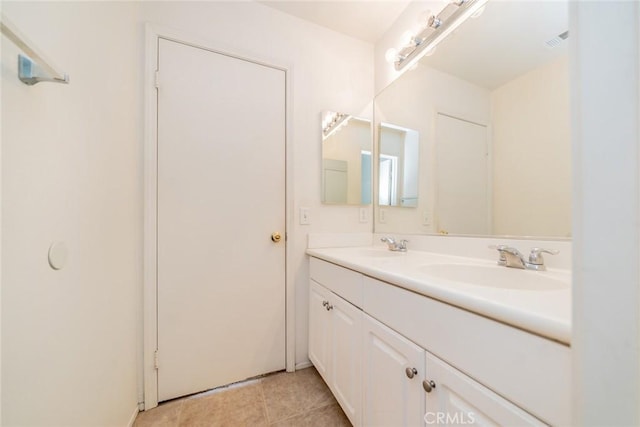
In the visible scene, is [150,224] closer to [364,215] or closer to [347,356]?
[347,356]

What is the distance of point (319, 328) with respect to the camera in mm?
1305

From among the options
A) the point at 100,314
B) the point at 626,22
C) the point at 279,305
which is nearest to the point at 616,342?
the point at 626,22

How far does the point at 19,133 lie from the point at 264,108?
1.08m

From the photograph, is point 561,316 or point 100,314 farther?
point 100,314

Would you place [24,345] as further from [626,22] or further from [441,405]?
[626,22]

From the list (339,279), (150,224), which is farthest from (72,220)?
(339,279)

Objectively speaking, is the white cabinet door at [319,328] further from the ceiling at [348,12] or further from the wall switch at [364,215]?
the ceiling at [348,12]

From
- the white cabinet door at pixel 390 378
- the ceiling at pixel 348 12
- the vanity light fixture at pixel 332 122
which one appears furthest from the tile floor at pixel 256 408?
the ceiling at pixel 348 12

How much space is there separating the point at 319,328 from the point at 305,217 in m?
0.67

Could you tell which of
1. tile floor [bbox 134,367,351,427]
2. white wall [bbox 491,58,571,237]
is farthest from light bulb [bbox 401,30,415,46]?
tile floor [bbox 134,367,351,427]

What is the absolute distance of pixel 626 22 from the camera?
0.23 metres

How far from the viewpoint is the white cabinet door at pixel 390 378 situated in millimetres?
652

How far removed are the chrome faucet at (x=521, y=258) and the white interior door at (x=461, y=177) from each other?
166 millimetres

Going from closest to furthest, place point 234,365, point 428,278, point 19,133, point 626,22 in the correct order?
point 626,22
point 19,133
point 428,278
point 234,365
